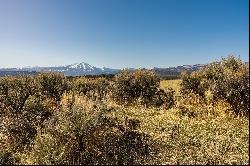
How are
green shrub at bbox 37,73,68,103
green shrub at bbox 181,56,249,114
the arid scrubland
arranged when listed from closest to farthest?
the arid scrubland, green shrub at bbox 181,56,249,114, green shrub at bbox 37,73,68,103

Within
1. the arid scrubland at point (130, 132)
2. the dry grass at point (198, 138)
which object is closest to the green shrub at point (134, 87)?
the arid scrubland at point (130, 132)

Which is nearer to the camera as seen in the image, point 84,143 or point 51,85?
point 84,143

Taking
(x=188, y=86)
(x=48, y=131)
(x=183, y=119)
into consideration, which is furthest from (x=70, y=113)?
(x=188, y=86)

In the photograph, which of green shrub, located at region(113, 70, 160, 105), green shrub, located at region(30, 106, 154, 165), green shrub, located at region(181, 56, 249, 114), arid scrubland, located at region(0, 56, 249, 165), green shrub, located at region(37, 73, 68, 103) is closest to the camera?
green shrub, located at region(30, 106, 154, 165)

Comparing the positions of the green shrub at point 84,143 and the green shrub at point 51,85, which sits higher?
the green shrub at point 51,85

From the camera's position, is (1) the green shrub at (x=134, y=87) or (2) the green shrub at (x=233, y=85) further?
(1) the green shrub at (x=134, y=87)

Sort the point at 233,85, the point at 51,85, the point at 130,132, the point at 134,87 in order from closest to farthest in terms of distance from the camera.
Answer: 1. the point at 130,132
2. the point at 233,85
3. the point at 134,87
4. the point at 51,85

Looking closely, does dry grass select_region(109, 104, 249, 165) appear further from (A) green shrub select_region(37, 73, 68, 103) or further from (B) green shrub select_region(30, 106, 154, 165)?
(A) green shrub select_region(37, 73, 68, 103)

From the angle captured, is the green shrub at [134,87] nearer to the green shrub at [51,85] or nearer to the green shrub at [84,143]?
the green shrub at [51,85]

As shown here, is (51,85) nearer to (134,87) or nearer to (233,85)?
(134,87)

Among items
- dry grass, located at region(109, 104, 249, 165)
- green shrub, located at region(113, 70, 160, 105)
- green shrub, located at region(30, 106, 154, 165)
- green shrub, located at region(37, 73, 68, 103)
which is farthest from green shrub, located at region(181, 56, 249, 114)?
green shrub, located at region(37, 73, 68, 103)

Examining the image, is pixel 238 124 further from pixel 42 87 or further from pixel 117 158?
pixel 42 87

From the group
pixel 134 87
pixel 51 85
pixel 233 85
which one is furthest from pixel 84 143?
pixel 51 85

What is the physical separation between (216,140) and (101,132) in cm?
474
